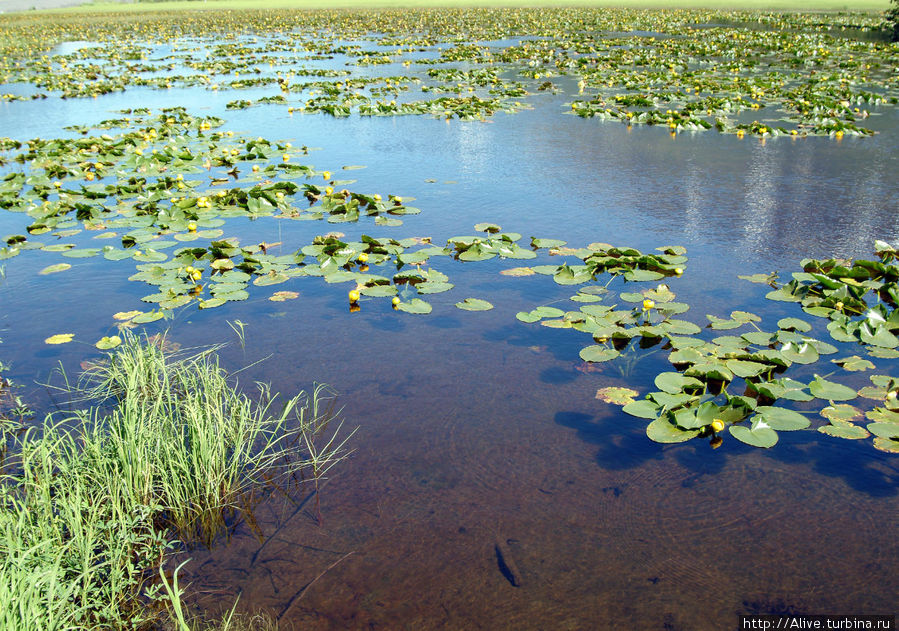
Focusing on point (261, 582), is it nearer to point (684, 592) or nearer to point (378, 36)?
point (684, 592)

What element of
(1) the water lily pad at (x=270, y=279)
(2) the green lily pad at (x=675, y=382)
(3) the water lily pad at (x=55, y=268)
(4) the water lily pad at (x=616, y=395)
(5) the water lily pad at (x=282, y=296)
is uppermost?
(3) the water lily pad at (x=55, y=268)

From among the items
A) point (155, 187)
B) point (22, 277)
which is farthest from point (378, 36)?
point (22, 277)

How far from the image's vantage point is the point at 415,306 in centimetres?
473

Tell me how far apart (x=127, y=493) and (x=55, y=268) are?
389 cm

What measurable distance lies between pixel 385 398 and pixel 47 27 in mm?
44994

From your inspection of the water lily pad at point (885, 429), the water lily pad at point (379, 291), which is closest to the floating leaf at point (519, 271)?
the water lily pad at point (379, 291)

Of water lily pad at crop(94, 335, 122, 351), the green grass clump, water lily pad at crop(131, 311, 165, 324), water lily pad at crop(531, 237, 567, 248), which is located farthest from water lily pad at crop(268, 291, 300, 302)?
water lily pad at crop(531, 237, 567, 248)

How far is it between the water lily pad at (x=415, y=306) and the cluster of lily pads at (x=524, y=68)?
25.6 ft

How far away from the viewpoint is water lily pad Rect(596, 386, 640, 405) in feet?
11.9

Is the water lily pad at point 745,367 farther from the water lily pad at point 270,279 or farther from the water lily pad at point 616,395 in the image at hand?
the water lily pad at point 270,279

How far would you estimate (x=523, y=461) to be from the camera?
323 cm

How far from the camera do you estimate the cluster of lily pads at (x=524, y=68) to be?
40.2ft

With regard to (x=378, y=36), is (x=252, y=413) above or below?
below

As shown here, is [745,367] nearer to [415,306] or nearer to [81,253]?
[415,306]
